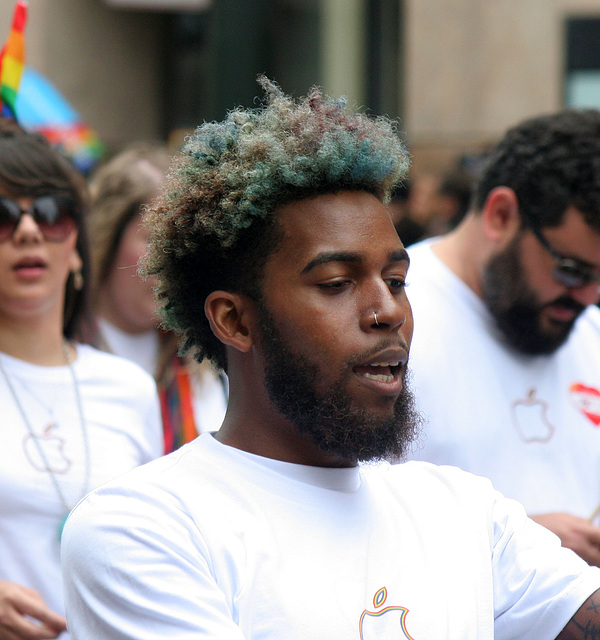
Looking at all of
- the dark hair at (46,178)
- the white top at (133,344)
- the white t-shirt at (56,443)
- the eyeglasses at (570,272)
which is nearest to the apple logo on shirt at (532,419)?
the eyeglasses at (570,272)

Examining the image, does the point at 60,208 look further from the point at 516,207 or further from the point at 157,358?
the point at 516,207

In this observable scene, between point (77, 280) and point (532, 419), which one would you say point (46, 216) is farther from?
point (532, 419)

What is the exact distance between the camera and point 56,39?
12.7 m

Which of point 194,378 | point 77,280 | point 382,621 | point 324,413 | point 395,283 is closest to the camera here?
point 382,621

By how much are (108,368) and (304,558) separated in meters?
1.74

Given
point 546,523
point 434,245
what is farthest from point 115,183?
point 546,523

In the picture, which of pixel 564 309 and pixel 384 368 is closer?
pixel 384 368

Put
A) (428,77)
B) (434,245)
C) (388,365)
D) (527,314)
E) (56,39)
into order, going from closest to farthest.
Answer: (388,365)
(527,314)
(434,245)
(428,77)
(56,39)

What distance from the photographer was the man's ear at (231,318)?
2.23 m

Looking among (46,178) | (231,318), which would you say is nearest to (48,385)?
(46,178)

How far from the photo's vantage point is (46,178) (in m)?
3.51

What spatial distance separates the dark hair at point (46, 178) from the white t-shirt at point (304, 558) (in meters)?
1.57

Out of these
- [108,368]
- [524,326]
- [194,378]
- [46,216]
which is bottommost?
[194,378]

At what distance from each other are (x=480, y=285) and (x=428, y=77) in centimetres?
797
